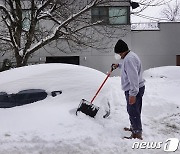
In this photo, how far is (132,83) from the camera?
4.75m

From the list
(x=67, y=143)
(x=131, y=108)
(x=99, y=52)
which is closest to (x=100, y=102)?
(x=131, y=108)

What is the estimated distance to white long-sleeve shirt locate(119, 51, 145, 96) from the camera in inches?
187

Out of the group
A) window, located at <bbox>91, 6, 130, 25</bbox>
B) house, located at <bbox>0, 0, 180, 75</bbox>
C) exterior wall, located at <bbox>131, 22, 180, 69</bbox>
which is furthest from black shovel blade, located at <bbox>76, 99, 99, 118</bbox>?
exterior wall, located at <bbox>131, 22, 180, 69</bbox>

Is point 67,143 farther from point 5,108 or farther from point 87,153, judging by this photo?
point 5,108

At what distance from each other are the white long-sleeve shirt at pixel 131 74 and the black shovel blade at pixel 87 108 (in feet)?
2.17

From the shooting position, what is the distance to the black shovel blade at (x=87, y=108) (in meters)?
5.12

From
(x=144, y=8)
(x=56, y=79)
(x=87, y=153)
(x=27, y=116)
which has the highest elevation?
(x=144, y=8)

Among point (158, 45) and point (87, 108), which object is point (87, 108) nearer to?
point (87, 108)

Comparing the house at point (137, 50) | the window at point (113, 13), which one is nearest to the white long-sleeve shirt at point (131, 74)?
the window at point (113, 13)

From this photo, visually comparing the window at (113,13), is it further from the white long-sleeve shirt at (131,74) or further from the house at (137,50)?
the white long-sleeve shirt at (131,74)

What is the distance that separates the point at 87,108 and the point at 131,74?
0.97m

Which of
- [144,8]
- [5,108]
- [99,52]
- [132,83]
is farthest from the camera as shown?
[99,52]

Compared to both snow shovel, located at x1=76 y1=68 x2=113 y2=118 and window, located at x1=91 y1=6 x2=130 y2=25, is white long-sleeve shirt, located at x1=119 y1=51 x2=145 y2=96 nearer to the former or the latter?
snow shovel, located at x1=76 y1=68 x2=113 y2=118

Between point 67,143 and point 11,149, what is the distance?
2.64 feet
